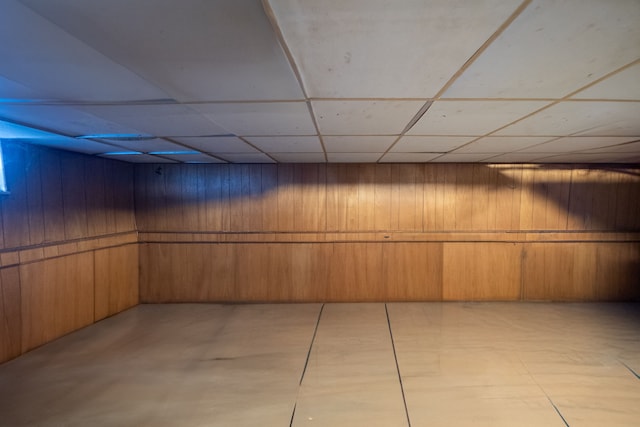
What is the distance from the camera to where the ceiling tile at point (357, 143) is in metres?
2.16

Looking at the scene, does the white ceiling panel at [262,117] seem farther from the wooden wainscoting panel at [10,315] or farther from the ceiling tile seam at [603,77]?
the wooden wainscoting panel at [10,315]

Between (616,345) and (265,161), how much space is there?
387 cm

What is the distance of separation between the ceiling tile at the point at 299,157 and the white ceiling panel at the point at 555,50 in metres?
1.84

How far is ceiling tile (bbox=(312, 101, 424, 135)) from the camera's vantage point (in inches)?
54.8

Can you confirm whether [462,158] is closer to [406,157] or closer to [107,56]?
[406,157]

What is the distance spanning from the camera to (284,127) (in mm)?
1837

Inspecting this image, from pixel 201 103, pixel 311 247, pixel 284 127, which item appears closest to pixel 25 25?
pixel 201 103

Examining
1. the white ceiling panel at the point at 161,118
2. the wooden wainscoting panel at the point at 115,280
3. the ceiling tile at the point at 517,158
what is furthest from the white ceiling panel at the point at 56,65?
the ceiling tile at the point at 517,158

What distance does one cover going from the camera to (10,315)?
2.24m

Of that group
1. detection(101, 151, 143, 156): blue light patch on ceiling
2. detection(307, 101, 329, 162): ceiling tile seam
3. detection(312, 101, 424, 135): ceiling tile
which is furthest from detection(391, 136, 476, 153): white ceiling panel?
detection(101, 151, 143, 156): blue light patch on ceiling

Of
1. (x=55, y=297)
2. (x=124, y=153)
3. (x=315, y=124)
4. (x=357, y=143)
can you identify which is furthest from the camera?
(x=124, y=153)

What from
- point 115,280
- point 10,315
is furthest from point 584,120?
point 115,280

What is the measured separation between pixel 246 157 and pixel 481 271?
10.5 ft

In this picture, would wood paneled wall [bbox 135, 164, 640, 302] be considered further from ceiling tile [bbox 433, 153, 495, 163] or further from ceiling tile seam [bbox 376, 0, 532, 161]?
ceiling tile seam [bbox 376, 0, 532, 161]
